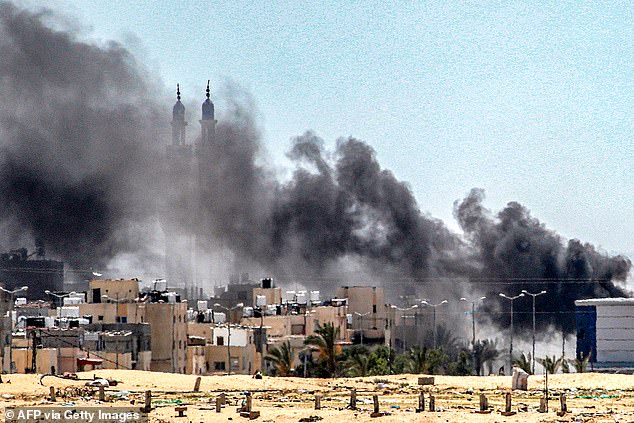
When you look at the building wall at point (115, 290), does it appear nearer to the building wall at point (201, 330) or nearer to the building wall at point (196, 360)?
the building wall at point (201, 330)

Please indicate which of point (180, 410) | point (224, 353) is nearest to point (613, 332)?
point (224, 353)

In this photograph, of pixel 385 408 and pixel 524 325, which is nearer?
pixel 385 408

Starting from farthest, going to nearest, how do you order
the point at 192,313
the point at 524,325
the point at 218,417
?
the point at 524,325
the point at 192,313
the point at 218,417

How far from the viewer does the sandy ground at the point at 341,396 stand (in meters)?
58.5

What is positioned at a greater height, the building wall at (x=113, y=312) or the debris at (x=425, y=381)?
the building wall at (x=113, y=312)

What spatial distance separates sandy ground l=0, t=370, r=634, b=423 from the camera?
58.5 metres

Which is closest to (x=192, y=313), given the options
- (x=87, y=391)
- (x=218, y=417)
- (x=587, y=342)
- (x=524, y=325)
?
(x=587, y=342)

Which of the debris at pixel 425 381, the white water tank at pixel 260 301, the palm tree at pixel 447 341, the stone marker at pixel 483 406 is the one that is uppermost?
the white water tank at pixel 260 301

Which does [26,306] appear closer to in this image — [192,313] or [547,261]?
[192,313]

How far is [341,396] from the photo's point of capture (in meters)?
70.6

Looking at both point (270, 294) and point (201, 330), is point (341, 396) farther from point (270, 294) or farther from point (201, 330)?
point (270, 294)

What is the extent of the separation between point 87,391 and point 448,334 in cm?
9513

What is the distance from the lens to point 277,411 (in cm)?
6109

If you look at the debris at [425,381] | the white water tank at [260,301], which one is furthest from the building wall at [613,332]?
the debris at [425,381]
